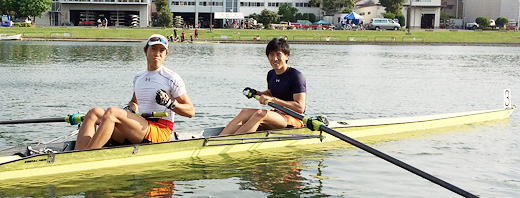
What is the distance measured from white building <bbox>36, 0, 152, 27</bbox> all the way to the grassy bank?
24826mm

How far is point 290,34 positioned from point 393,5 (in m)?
39.6

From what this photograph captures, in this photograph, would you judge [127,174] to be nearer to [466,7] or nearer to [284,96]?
[284,96]

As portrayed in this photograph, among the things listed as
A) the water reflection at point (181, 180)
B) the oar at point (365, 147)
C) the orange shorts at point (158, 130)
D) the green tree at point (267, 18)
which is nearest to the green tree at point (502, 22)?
the green tree at point (267, 18)

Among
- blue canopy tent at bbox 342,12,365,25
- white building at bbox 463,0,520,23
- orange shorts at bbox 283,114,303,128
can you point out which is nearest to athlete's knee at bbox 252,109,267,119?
orange shorts at bbox 283,114,303,128

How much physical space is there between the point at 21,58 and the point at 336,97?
2614cm

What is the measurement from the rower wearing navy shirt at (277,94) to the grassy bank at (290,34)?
67.4m

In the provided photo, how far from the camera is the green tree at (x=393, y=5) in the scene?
118188 millimetres

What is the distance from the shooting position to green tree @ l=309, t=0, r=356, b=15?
4985 inches

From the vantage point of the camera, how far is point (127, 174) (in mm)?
10297

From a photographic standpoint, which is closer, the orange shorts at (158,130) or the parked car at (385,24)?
the orange shorts at (158,130)

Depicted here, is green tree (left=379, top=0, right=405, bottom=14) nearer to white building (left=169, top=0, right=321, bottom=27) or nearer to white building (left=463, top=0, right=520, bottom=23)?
white building (left=169, top=0, right=321, bottom=27)

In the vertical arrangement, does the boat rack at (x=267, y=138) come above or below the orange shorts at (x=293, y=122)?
below

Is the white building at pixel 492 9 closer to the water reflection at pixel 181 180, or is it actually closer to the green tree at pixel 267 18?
the green tree at pixel 267 18

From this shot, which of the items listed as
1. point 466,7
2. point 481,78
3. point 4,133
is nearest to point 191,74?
point 481,78
